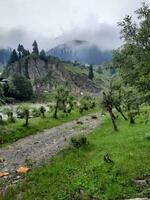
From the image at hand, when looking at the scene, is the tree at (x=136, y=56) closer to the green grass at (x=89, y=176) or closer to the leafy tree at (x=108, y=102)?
the green grass at (x=89, y=176)

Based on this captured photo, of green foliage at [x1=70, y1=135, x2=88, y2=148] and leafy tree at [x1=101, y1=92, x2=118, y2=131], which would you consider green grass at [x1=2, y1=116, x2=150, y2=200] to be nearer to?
green foliage at [x1=70, y1=135, x2=88, y2=148]

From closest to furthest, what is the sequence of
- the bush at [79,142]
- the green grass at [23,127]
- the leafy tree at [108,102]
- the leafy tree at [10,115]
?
the bush at [79,142] < the green grass at [23,127] < the leafy tree at [108,102] < the leafy tree at [10,115]

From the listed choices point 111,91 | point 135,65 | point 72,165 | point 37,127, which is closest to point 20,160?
point 72,165

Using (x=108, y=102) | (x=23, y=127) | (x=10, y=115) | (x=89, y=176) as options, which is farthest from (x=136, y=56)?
(x=10, y=115)

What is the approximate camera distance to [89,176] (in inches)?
1433

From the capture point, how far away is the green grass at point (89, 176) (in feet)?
107

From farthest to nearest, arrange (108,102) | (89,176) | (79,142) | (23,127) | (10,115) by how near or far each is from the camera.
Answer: (10,115) → (23,127) → (108,102) → (79,142) → (89,176)

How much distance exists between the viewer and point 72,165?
42.4 metres

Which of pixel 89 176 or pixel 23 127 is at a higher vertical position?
pixel 89 176

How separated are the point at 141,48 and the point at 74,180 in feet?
52.6

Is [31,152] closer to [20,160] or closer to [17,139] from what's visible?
[20,160]

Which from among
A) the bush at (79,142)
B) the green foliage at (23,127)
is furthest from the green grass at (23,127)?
the bush at (79,142)

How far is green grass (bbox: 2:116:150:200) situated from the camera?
1282 inches

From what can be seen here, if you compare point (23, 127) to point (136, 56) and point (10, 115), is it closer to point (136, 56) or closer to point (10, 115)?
point (10, 115)
